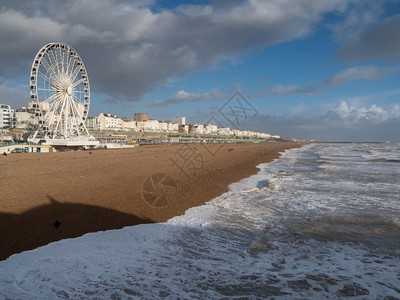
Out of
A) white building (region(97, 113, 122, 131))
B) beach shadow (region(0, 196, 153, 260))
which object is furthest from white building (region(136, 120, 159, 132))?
beach shadow (region(0, 196, 153, 260))

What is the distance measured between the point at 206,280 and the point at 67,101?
39.7m

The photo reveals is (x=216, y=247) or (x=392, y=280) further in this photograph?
(x=216, y=247)

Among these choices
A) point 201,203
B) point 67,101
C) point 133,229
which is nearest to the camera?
point 133,229

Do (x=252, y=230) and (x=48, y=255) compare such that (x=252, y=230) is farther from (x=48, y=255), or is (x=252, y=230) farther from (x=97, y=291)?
(x=48, y=255)

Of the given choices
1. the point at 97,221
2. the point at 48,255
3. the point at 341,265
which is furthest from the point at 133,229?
the point at 341,265

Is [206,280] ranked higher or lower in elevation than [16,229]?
lower

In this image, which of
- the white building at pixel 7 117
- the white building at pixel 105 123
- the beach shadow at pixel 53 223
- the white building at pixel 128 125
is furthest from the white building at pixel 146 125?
the beach shadow at pixel 53 223

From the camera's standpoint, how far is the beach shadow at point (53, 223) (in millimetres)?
5092

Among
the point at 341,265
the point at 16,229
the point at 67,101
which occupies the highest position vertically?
the point at 67,101

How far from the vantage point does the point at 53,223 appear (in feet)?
19.8

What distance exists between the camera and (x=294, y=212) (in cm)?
818

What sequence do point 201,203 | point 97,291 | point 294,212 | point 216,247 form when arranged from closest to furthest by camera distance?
point 97,291 < point 216,247 < point 294,212 < point 201,203

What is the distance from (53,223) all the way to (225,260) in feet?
13.9

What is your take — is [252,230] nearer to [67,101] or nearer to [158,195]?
[158,195]
